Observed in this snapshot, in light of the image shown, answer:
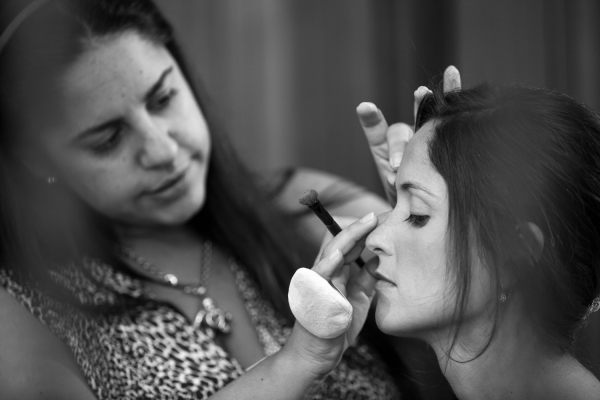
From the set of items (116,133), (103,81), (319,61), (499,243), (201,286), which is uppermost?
(103,81)

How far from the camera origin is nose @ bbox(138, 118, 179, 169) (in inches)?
48.5

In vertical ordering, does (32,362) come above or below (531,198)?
below

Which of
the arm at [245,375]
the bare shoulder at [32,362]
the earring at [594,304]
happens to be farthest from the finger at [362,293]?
the bare shoulder at [32,362]

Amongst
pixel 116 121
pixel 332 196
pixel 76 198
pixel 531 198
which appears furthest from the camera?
pixel 332 196

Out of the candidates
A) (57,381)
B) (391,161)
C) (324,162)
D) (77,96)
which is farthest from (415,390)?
(324,162)

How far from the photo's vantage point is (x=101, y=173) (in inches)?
49.3

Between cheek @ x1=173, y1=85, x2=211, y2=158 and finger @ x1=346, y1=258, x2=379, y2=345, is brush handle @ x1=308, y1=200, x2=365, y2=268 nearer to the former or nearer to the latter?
finger @ x1=346, y1=258, x2=379, y2=345

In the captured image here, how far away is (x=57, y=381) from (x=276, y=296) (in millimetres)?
442

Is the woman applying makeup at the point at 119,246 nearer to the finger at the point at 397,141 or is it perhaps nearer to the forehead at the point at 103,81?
the forehead at the point at 103,81

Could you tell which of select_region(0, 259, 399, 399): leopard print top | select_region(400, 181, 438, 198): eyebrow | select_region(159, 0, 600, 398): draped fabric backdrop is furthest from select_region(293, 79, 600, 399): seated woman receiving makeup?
select_region(159, 0, 600, 398): draped fabric backdrop

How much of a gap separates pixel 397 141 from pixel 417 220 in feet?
0.58

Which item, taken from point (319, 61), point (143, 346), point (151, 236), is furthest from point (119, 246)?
point (319, 61)

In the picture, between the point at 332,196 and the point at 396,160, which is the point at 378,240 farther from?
the point at 332,196

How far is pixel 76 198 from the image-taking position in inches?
53.0
